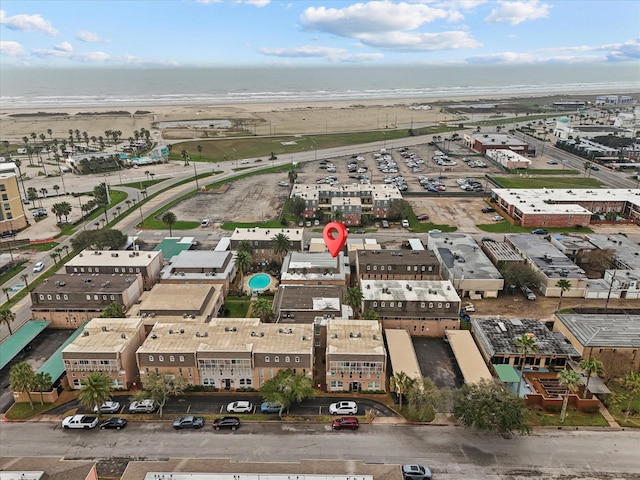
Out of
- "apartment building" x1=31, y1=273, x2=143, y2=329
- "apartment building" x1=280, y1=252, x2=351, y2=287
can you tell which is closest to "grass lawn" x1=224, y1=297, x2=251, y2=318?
"apartment building" x1=280, y1=252, x2=351, y2=287

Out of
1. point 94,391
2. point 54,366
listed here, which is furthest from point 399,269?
point 54,366

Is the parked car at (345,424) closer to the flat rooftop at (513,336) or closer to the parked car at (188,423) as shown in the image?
the parked car at (188,423)

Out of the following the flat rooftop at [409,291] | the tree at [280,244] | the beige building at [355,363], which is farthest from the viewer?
the tree at [280,244]

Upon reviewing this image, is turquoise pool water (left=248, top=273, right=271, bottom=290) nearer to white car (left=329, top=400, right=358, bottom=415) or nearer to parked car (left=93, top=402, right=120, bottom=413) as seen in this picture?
parked car (left=93, top=402, right=120, bottom=413)

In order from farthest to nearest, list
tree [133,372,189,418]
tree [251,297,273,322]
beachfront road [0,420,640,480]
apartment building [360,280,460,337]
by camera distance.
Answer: apartment building [360,280,460,337], tree [251,297,273,322], tree [133,372,189,418], beachfront road [0,420,640,480]

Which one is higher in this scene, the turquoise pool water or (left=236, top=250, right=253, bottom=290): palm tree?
(left=236, top=250, right=253, bottom=290): palm tree

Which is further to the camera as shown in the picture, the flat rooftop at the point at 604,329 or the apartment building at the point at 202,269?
the apartment building at the point at 202,269

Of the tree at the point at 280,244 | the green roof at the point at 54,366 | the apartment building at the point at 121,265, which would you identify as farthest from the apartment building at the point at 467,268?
the green roof at the point at 54,366
